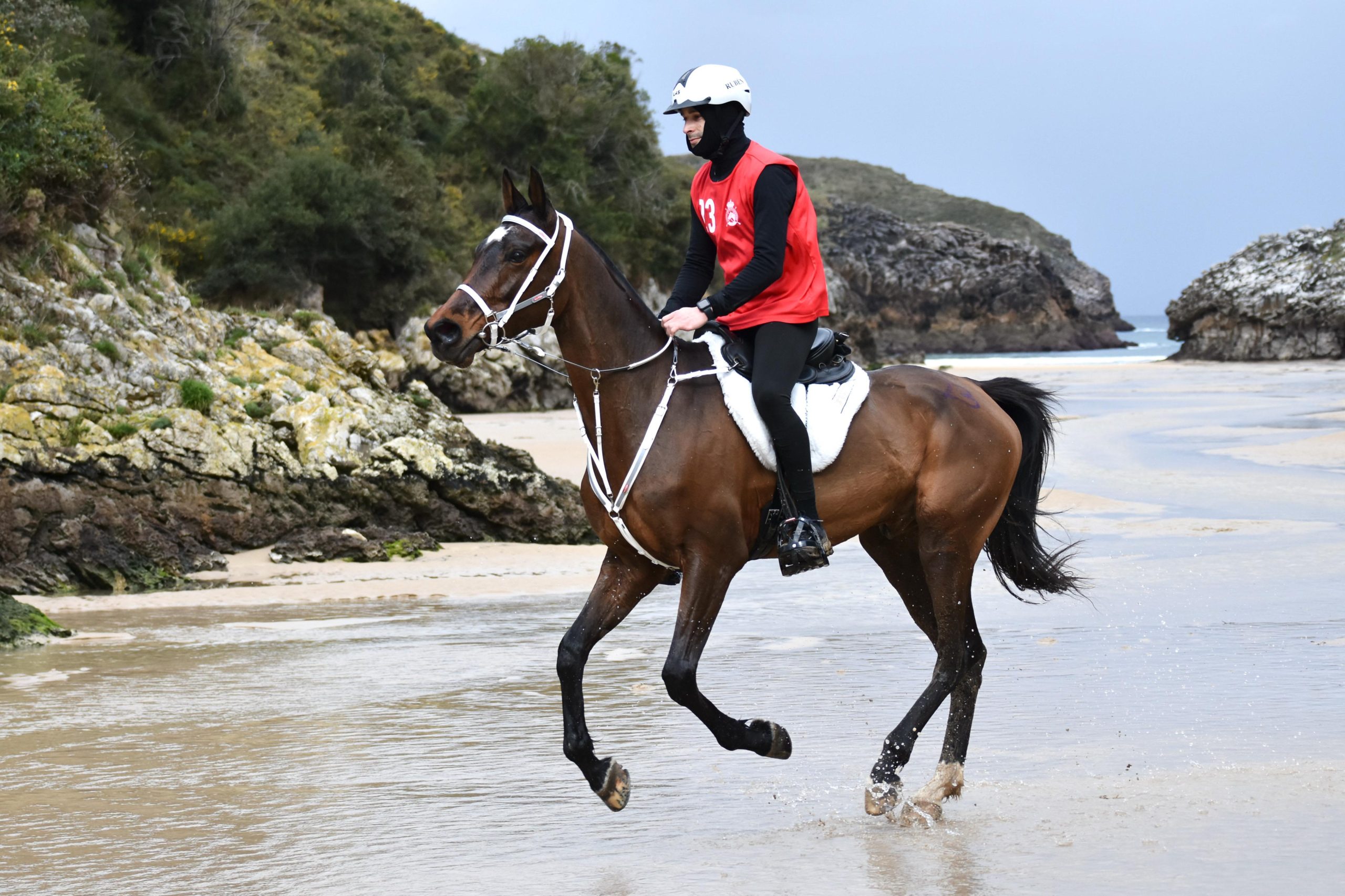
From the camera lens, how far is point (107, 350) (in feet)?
44.3

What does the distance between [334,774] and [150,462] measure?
24.5 feet

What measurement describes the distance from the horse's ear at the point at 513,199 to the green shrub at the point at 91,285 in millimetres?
10198

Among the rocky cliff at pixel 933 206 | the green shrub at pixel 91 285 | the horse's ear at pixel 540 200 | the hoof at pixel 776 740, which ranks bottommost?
the hoof at pixel 776 740

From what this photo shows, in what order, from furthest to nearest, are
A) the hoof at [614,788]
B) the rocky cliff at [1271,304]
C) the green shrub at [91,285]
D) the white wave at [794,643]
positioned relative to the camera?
1. the rocky cliff at [1271,304]
2. the green shrub at [91,285]
3. the white wave at [794,643]
4. the hoof at [614,788]

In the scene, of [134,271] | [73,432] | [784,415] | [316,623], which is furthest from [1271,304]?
[784,415]

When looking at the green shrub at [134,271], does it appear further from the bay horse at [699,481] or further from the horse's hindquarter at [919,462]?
the horse's hindquarter at [919,462]

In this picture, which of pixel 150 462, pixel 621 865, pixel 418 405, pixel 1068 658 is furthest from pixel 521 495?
pixel 621 865

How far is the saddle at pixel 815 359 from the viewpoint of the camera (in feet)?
19.4

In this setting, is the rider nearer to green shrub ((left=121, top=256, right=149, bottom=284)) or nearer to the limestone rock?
the limestone rock

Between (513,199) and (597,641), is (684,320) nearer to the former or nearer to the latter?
(513,199)

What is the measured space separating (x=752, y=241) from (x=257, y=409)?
936cm

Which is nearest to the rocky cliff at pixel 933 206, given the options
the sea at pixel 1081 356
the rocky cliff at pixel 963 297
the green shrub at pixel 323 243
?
the sea at pixel 1081 356

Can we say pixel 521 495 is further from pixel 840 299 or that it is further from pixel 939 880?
pixel 840 299

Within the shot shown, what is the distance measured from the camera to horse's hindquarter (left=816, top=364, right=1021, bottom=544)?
600 centimetres
